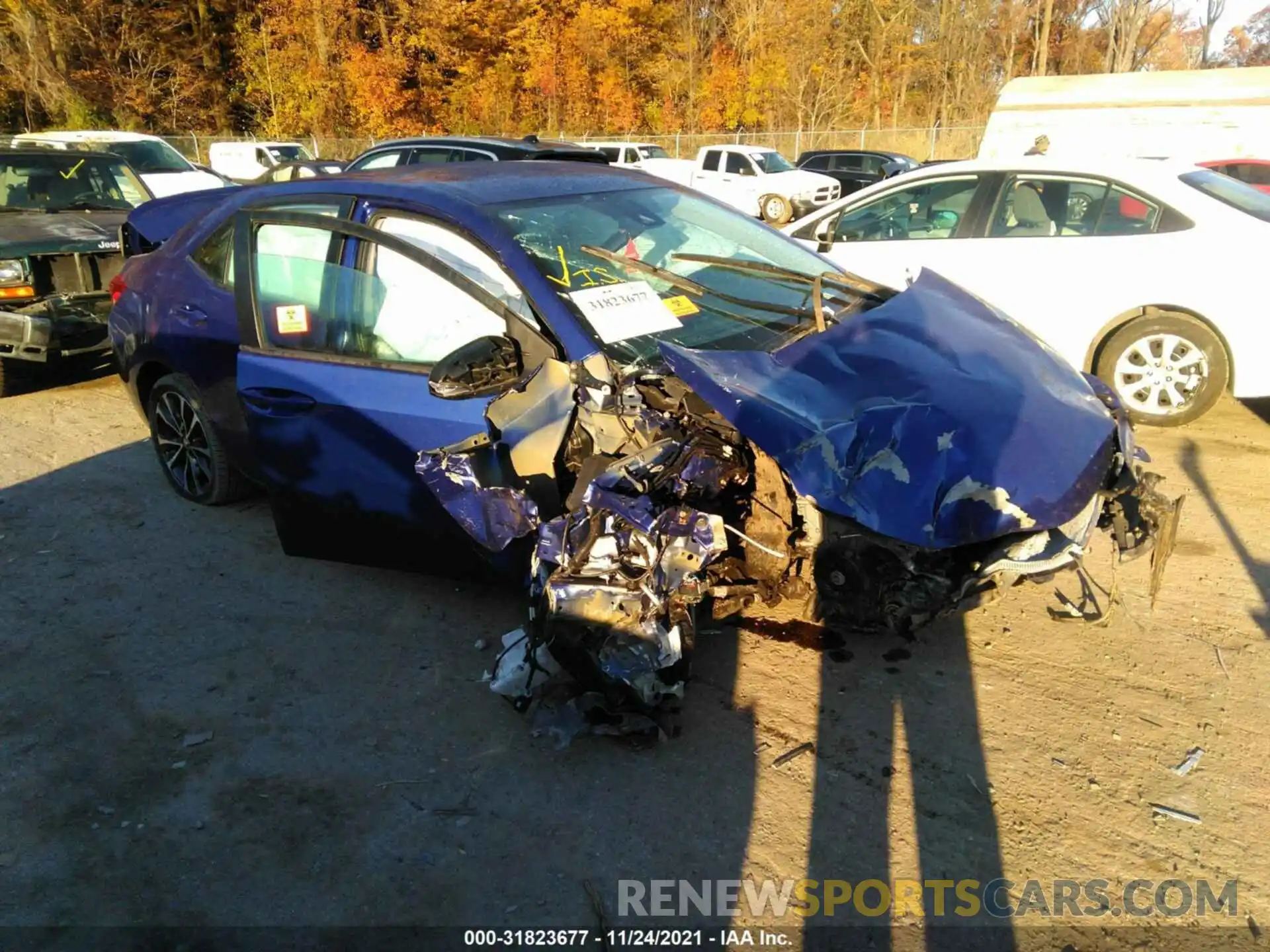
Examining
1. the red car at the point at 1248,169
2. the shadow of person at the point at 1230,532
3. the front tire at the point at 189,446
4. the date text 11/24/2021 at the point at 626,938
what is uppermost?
the red car at the point at 1248,169

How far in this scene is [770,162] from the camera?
20188 millimetres

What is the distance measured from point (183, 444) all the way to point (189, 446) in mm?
41

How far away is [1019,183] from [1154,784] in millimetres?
4730

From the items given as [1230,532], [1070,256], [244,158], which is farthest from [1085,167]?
[244,158]

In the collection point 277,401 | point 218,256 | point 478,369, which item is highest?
point 218,256

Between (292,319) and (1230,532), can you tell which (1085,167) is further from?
Answer: (292,319)

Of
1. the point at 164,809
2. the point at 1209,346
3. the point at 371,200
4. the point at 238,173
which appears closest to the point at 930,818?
the point at 164,809

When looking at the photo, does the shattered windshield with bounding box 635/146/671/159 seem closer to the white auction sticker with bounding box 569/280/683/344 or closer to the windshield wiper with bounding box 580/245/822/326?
the windshield wiper with bounding box 580/245/822/326

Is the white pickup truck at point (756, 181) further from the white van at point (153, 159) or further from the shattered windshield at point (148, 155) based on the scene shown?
the shattered windshield at point (148, 155)

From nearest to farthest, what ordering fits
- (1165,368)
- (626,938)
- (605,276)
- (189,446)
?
1. (626,938)
2. (605,276)
3. (189,446)
4. (1165,368)

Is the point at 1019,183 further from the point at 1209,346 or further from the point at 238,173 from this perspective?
the point at 238,173

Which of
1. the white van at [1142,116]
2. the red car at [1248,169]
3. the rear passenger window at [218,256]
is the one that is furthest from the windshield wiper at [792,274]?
the white van at [1142,116]

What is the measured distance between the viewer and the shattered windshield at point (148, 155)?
14477 mm

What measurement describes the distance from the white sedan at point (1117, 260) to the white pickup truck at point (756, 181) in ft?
39.9
